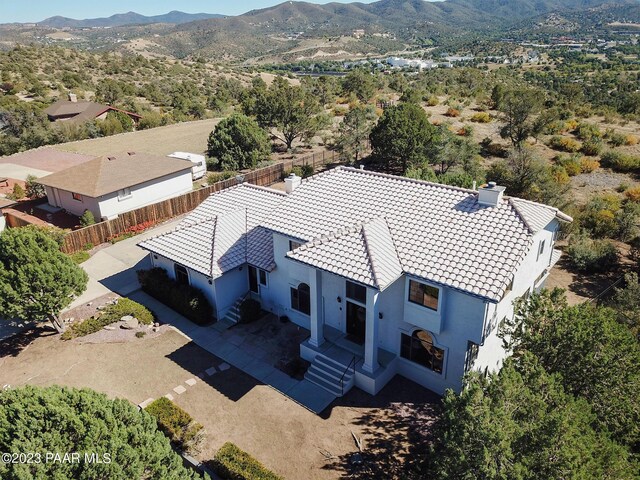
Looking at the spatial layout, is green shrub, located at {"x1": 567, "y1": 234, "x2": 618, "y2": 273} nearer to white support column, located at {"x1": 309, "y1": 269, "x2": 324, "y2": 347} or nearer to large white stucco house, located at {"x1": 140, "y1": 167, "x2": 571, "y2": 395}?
large white stucco house, located at {"x1": 140, "y1": 167, "x2": 571, "y2": 395}

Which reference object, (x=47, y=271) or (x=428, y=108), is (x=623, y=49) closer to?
(x=428, y=108)

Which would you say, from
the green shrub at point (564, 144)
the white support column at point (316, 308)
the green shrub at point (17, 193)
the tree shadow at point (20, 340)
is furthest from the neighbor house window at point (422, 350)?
the green shrub at point (564, 144)

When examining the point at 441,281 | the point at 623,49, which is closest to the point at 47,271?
the point at 441,281

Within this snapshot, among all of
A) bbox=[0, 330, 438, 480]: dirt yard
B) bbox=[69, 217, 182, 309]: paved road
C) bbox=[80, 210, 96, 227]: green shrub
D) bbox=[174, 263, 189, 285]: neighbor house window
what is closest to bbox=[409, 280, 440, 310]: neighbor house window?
bbox=[0, 330, 438, 480]: dirt yard

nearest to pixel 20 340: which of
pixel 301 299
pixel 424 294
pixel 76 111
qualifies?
pixel 301 299

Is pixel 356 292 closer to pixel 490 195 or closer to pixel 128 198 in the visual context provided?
pixel 490 195
